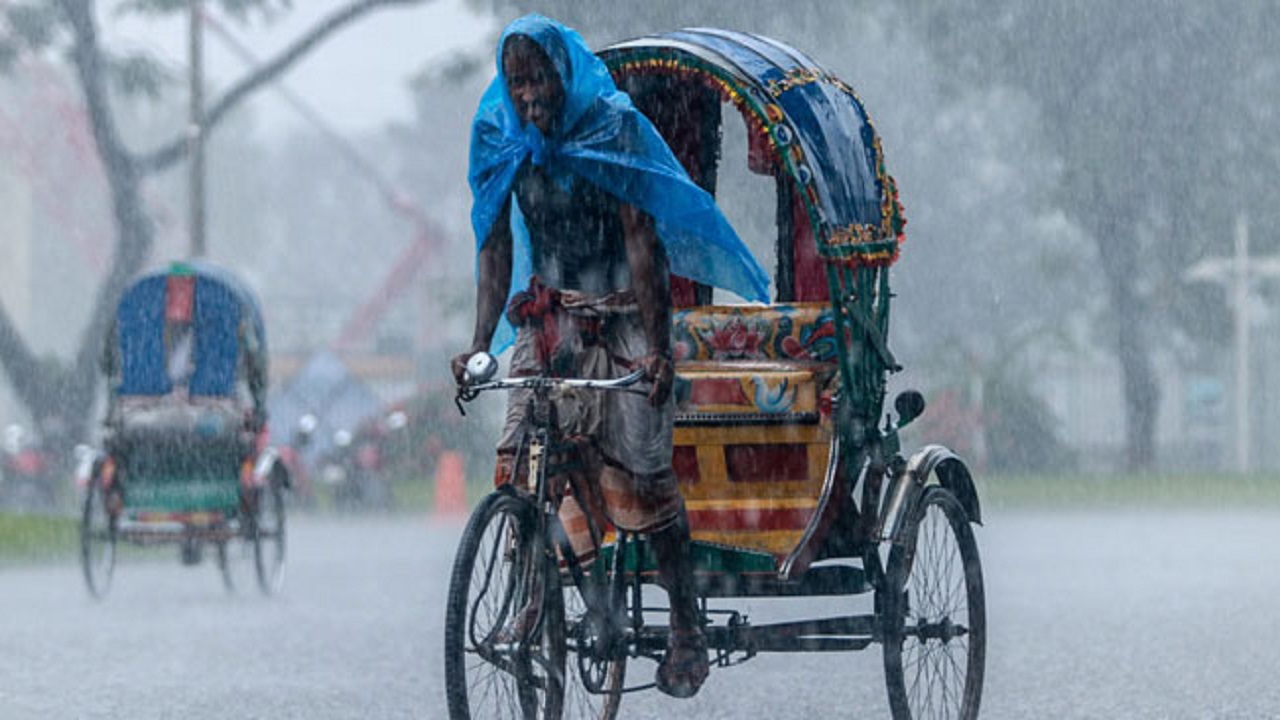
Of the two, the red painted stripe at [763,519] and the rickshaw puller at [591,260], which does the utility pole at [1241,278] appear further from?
the rickshaw puller at [591,260]

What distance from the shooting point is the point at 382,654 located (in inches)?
452

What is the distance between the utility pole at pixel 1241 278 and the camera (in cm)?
3553

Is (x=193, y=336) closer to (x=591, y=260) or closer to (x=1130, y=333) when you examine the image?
(x=591, y=260)

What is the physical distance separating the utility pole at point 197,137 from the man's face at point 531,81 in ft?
63.4

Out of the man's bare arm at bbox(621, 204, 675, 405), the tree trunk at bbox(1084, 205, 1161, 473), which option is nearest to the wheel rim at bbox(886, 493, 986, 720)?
the man's bare arm at bbox(621, 204, 675, 405)

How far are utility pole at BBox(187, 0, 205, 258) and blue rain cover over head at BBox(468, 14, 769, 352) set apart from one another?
19056 millimetres

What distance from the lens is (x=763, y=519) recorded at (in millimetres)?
8258

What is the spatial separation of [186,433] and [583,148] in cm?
907

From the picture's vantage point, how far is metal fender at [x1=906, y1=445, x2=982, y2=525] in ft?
26.0

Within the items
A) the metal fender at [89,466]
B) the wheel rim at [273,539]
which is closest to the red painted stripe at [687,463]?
the wheel rim at [273,539]

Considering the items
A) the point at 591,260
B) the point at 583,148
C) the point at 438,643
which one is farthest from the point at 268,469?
the point at 583,148

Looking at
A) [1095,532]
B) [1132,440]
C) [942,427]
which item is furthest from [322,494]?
[1132,440]

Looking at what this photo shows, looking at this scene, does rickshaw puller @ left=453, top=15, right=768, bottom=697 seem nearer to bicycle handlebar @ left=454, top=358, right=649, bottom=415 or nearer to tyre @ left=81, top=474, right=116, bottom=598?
bicycle handlebar @ left=454, top=358, right=649, bottom=415

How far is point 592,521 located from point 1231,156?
30368 mm
